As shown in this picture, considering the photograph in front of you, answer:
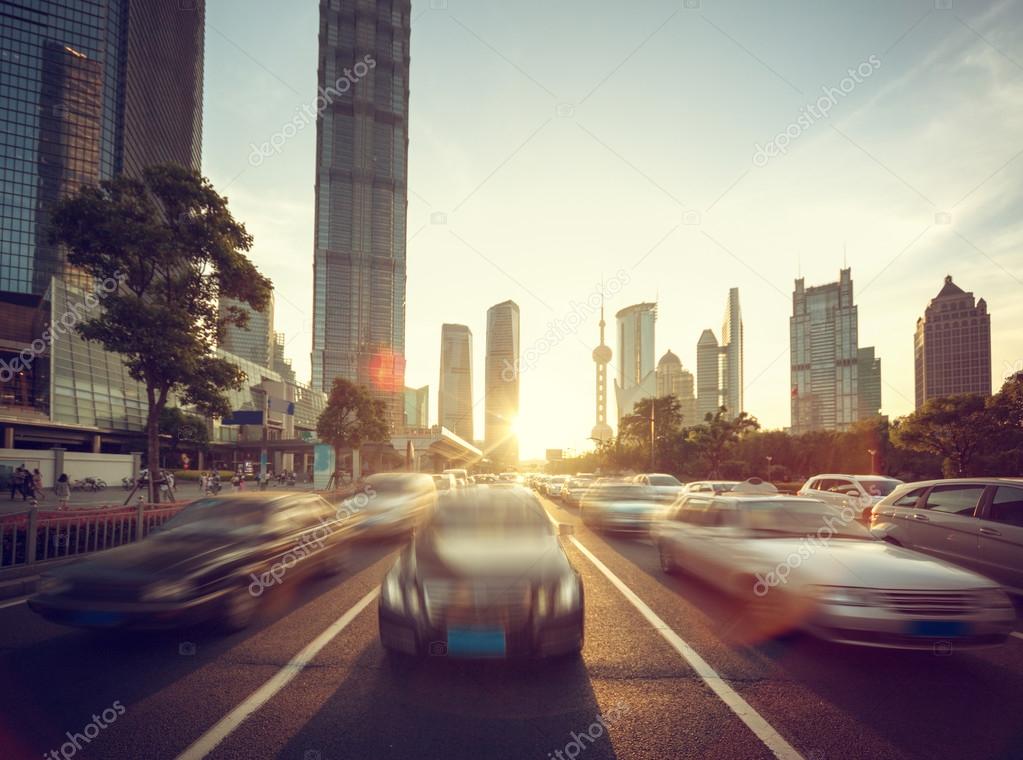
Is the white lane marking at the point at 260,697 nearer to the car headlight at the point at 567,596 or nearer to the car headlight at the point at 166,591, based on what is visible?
the car headlight at the point at 166,591

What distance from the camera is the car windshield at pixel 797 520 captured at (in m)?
6.04

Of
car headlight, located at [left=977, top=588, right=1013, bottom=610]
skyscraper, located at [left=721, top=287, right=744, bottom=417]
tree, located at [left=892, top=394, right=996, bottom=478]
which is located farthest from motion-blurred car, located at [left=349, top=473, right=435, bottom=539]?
skyscraper, located at [left=721, top=287, right=744, bottom=417]

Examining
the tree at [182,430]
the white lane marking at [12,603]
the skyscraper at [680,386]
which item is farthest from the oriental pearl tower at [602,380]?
the white lane marking at [12,603]

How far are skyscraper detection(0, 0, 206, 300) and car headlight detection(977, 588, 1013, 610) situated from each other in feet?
328

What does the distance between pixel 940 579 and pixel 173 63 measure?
141 meters

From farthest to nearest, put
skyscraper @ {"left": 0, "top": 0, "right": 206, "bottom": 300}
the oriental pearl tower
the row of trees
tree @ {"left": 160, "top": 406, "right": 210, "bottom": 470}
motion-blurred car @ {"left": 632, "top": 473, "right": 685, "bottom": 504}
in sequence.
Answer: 1. the oriental pearl tower
2. skyscraper @ {"left": 0, "top": 0, "right": 206, "bottom": 300}
3. tree @ {"left": 160, "top": 406, "right": 210, "bottom": 470}
4. the row of trees
5. motion-blurred car @ {"left": 632, "top": 473, "right": 685, "bottom": 504}

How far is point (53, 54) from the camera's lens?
8519 cm

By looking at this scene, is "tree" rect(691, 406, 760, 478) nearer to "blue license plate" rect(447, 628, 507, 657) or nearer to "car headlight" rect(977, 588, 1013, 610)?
"car headlight" rect(977, 588, 1013, 610)

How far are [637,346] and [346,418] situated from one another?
149 metres

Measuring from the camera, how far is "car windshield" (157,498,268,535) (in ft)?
20.0

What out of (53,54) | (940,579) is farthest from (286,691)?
(53,54)

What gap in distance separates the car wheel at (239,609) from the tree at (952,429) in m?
40.0

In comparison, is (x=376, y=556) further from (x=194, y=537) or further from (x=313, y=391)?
(x=313, y=391)

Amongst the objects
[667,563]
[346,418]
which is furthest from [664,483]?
[346,418]
